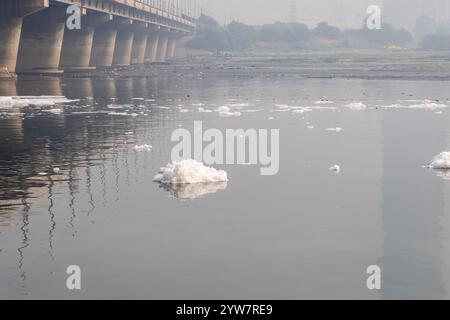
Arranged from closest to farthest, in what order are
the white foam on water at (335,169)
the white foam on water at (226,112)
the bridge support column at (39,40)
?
the white foam on water at (335,169)
the white foam on water at (226,112)
the bridge support column at (39,40)

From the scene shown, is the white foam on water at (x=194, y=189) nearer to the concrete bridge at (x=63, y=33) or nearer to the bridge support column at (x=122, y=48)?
the concrete bridge at (x=63, y=33)

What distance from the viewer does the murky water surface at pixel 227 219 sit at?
47.4 feet

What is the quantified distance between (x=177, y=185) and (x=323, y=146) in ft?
35.1

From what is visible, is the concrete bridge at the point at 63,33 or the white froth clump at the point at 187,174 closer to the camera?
the white froth clump at the point at 187,174

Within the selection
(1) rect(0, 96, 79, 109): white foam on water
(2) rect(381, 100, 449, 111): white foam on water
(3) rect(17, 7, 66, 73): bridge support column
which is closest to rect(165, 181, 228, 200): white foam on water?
(2) rect(381, 100, 449, 111): white foam on water

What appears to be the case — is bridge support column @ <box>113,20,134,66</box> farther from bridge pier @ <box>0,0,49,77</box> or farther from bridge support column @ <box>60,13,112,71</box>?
bridge pier @ <box>0,0,49,77</box>

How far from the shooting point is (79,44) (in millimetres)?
122250

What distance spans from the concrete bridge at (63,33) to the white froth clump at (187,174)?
66705mm

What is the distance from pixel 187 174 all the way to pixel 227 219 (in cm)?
432

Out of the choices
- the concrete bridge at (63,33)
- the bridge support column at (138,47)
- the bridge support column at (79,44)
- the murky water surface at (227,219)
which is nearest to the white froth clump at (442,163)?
the murky water surface at (227,219)

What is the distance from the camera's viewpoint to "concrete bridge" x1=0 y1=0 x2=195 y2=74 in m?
87.4

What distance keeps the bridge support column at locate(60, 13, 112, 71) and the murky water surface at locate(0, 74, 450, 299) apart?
84.0 metres

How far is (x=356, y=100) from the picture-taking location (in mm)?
60719
